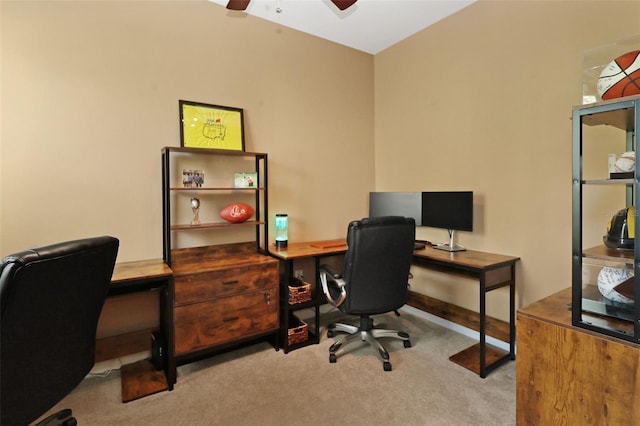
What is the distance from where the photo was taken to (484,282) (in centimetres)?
242

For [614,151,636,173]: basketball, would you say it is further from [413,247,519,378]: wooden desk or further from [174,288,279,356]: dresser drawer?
[174,288,279,356]: dresser drawer

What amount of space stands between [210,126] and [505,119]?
2.51 metres

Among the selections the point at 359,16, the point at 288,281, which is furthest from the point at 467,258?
the point at 359,16

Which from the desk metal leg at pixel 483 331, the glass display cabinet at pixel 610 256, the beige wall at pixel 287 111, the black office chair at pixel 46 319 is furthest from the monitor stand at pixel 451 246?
the black office chair at pixel 46 319

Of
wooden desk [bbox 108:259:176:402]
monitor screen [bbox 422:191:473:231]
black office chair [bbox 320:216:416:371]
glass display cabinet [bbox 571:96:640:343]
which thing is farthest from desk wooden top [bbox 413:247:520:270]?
wooden desk [bbox 108:259:176:402]

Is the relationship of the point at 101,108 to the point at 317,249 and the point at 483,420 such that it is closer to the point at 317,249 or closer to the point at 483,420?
the point at 317,249

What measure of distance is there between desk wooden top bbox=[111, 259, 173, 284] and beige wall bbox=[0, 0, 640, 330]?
0.45ft

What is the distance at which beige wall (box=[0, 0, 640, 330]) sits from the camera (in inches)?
89.4

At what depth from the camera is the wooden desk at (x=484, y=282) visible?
2414mm

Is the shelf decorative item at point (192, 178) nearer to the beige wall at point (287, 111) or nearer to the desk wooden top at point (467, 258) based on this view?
the beige wall at point (287, 111)

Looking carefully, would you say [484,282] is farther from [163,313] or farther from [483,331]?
[163,313]

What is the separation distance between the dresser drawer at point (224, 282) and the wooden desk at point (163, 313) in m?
0.10

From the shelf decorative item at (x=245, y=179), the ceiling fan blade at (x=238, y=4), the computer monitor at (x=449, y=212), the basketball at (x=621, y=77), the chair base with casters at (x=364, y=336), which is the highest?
the ceiling fan blade at (x=238, y=4)

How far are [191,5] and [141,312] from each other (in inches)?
102
